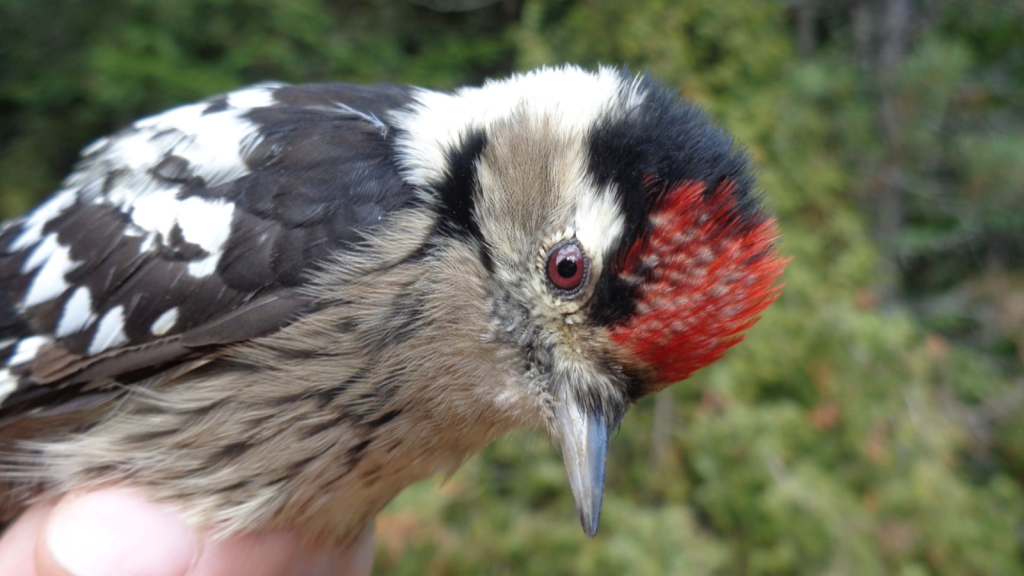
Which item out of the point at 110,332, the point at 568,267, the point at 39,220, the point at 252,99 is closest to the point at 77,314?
the point at 110,332

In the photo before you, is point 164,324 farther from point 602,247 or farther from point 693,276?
point 693,276

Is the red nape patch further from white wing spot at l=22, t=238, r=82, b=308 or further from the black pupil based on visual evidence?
white wing spot at l=22, t=238, r=82, b=308

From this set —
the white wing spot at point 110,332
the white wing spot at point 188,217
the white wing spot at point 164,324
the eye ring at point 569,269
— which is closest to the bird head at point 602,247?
the eye ring at point 569,269

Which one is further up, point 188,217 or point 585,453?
point 188,217

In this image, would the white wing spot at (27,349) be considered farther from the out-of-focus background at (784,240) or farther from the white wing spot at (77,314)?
the out-of-focus background at (784,240)

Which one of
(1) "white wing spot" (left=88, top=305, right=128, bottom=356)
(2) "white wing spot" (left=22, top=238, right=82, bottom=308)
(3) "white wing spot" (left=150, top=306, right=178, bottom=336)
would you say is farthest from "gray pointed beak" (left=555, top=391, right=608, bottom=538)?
(2) "white wing spot" (left=22, top=238, right=82, bottom=308)

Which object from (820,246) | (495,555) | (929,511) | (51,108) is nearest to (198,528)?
(495,555)
